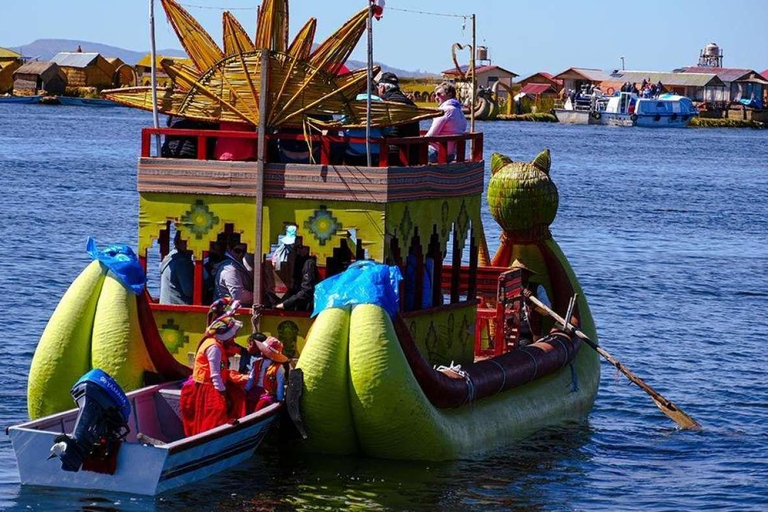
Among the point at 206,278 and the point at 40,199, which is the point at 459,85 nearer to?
the point at 206,278

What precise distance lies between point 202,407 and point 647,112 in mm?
118624

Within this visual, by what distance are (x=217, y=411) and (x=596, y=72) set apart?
143m

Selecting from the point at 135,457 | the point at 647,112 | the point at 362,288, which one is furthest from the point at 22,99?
the point at 135,457

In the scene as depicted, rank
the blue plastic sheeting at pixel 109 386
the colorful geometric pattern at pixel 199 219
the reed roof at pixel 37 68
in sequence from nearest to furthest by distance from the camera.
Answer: the blue plastic sheeting at pixel 109 386 < the colorful geometric pattern at pixel 199 219 < the reed roof at pixel 37 68

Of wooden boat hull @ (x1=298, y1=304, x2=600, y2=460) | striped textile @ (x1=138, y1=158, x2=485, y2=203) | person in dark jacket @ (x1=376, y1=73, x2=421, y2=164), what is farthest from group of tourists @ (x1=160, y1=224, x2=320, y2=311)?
person in dark jacket @ (x1=376, y1=73, x2=421, y2=164)

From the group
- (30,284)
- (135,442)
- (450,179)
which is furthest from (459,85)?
(30,284)

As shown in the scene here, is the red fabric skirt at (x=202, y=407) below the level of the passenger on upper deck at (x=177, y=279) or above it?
below

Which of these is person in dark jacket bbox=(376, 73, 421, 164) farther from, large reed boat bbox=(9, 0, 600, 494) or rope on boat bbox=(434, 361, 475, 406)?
rope on boat bbox=(434, 361, 475, 406)

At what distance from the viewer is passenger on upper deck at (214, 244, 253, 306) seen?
15.9 meters

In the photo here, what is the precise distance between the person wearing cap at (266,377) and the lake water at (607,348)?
0.75 meters

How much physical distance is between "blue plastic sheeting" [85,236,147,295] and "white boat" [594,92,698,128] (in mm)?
117074

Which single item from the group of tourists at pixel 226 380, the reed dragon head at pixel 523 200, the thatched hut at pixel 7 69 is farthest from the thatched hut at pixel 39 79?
the group of tourists at pixel 226 380

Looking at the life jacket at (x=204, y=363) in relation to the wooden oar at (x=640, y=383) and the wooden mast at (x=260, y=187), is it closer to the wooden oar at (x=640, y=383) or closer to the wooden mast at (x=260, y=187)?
the wooden mast at (x=260, y=187)

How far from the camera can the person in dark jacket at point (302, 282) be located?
15.7m
